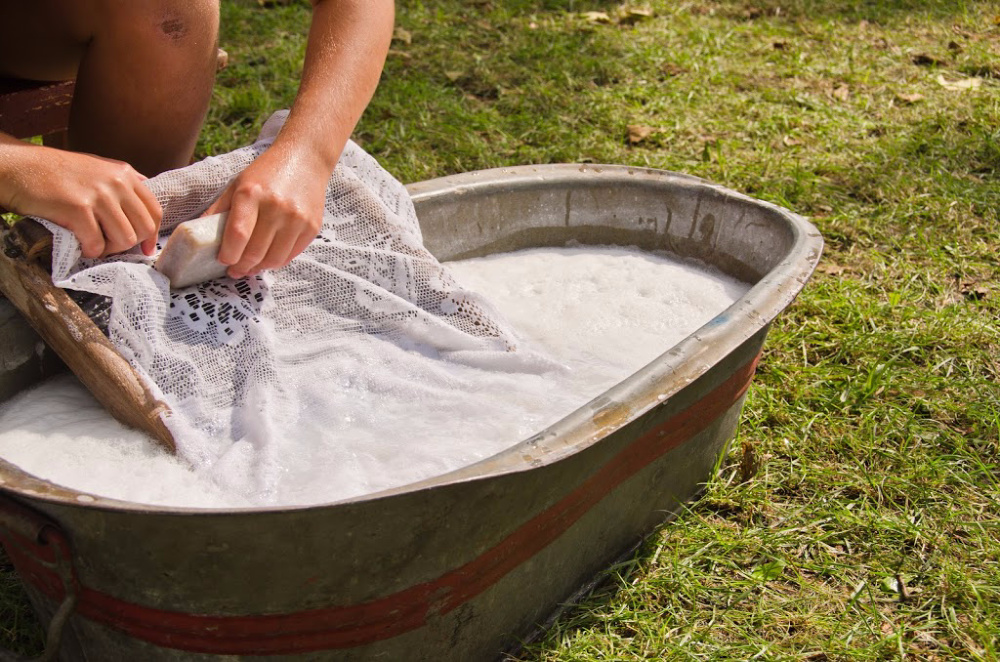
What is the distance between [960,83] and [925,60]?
257mm

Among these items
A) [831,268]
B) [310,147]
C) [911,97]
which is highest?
[310,147]

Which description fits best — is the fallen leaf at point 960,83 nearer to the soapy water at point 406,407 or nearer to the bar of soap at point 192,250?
the soapy water at point 406,407

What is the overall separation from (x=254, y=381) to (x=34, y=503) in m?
0.47

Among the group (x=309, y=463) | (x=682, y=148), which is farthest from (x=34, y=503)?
(x=682, y=148)

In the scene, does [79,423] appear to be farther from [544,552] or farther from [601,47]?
[601,47]

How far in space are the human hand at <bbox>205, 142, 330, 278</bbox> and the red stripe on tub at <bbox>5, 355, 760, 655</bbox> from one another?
51cm

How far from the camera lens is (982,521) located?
1.75 metres

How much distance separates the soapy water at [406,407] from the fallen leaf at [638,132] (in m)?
1.15

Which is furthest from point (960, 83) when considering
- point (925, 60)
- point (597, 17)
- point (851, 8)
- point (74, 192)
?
point (74, 192)

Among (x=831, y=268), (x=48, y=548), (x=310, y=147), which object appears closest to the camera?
(x=48, y=548)

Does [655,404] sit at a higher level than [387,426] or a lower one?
higher

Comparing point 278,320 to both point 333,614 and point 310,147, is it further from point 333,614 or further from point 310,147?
point 333,614

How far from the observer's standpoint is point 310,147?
1.54m

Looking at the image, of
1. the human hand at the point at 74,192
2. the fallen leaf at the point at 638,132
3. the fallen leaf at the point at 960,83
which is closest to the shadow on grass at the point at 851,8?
the fallen leaf at the point at 960,83
